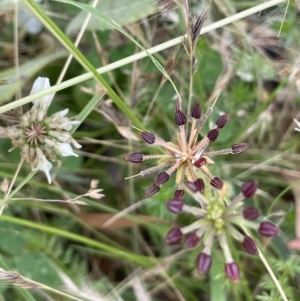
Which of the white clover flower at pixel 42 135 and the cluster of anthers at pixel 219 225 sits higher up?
the white clover flower at pixel 42 135

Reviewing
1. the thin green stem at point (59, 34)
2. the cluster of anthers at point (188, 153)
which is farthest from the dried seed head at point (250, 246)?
the thin green stem at point (59, 34)

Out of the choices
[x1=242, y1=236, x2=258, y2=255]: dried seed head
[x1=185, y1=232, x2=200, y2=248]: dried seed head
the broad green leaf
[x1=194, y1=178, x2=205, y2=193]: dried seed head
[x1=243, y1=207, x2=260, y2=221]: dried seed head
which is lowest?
[x1=242, y1=236, x2=258, y2=255]: dried seed head

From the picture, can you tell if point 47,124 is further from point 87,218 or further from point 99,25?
point 87,218

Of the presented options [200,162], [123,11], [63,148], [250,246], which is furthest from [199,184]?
[123,11]

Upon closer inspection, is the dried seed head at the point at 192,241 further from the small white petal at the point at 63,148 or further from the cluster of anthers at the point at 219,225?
the small white petal at the point at 63,148

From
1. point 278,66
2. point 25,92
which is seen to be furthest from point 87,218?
point 278,66

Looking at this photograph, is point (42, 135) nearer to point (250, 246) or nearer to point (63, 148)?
point (63, 148)

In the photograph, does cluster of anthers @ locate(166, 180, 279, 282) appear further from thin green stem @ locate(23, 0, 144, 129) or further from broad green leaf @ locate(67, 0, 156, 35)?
broad green leaf @ locate(67, 0, 156, 35)

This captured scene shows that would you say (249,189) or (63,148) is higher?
(63,148)

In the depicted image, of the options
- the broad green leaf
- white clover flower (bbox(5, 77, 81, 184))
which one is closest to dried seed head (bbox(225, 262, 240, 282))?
white clover flower (bbox(5, 77, 81, 184))
